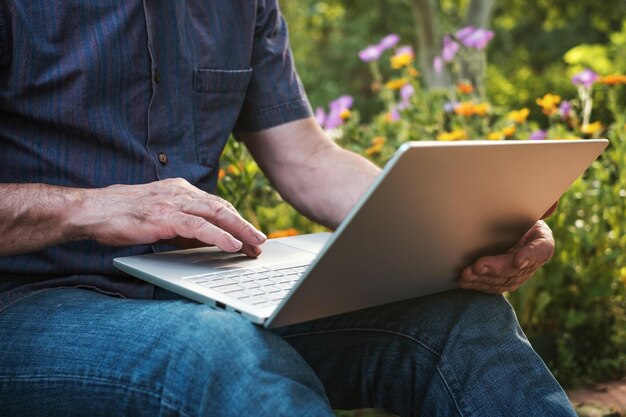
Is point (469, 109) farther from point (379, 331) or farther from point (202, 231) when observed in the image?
point (202, 231)

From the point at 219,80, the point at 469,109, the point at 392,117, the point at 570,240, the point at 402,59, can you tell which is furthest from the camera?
the point at 402,59

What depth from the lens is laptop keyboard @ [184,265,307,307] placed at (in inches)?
44.1

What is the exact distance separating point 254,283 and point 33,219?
0.35 m

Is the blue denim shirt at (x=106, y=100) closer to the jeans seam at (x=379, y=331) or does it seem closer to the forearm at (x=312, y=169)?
the forearm at (x=312, y=169)

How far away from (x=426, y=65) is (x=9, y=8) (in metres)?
9.33

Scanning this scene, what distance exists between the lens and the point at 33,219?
1.26m

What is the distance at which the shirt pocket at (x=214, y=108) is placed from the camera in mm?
1603

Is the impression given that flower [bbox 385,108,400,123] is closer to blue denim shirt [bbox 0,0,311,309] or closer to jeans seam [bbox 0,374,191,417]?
blue denim shirt [bbox 0,0,311,309]

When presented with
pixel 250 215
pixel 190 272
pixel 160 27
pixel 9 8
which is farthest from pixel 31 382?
pixel 250 215

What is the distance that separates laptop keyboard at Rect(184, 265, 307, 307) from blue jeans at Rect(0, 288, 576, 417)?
0.05m

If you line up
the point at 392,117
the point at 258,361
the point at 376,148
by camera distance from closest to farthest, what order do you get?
the point at 258,361, the point at 376,148, the point at 392,117

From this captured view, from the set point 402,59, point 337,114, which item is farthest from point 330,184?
point 402,59

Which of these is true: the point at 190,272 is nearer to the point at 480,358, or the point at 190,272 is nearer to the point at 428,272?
the point at 428,272

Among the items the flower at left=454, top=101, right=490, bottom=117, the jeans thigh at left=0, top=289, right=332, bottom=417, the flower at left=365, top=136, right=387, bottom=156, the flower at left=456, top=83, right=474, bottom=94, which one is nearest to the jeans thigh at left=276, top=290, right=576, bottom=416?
the jeans thigh at left=0, top=289, right=332, bottom=417
